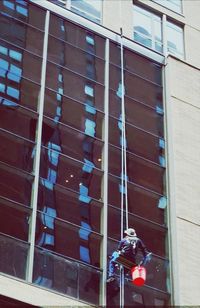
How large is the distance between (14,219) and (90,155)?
3700 mm

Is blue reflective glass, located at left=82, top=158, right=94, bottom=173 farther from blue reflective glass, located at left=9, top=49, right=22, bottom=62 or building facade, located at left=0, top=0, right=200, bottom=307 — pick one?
blue reflective glass, located at left=9, top=49, right=22, bottom=62

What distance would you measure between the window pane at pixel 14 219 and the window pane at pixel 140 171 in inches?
141

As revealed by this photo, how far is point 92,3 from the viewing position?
96.8 feet

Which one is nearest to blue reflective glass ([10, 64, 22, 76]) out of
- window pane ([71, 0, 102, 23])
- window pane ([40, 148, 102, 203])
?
window pane ([40, 148, 102, 203])

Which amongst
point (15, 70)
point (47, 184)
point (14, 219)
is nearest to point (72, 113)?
point (15, 70)

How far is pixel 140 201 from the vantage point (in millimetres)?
24031

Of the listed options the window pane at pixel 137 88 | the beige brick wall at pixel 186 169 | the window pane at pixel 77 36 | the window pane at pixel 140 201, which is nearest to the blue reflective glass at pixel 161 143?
the beige brick wall at pixel 186 169

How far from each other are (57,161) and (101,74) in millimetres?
4248

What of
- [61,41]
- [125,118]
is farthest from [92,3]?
[125,118]

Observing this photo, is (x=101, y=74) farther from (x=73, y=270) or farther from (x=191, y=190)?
(x=73, y=270)

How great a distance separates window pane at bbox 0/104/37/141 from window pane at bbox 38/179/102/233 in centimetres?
162

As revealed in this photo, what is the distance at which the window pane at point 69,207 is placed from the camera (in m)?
22.2

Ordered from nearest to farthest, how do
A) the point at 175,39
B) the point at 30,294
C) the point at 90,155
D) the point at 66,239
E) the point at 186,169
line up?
the point at 30,294
the point at 66,239
the point at 90,155
the point at 186,169
the point at 175,39

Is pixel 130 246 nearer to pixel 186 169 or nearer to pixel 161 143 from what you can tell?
pixel 186 169
